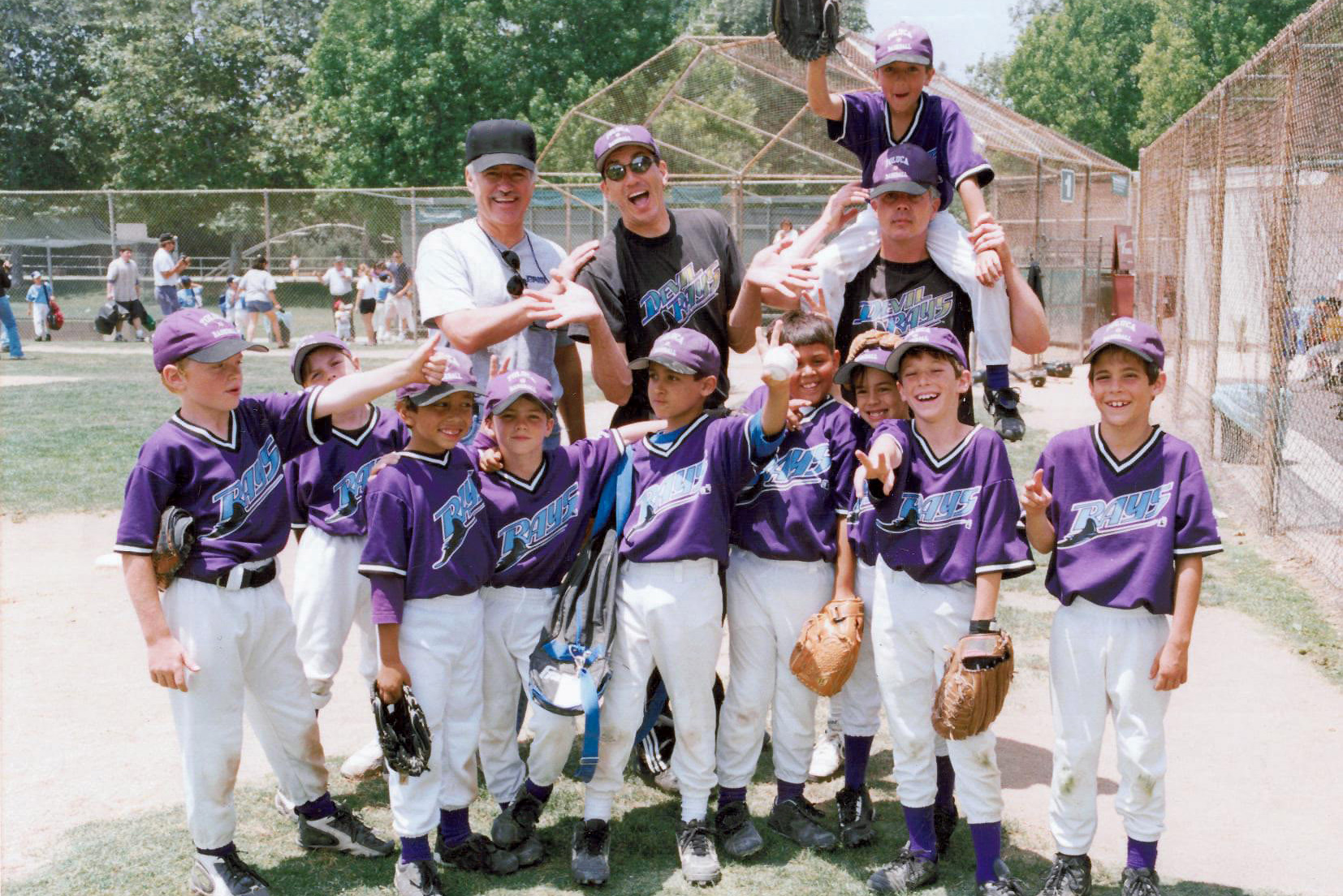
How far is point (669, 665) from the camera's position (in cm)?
356

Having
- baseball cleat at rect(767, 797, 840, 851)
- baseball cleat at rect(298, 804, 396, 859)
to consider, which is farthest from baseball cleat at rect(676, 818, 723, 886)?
baseball cleat at rect(298, 804, 396, 859)

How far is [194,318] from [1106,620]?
274cm

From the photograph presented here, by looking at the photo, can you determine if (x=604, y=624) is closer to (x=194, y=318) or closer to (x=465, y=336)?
(x=465, y=336)

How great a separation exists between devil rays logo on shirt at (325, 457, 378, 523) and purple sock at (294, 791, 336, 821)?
951 mm

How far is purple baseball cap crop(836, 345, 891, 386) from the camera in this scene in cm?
360

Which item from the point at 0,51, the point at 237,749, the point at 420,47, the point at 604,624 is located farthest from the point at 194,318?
the point at 0,51

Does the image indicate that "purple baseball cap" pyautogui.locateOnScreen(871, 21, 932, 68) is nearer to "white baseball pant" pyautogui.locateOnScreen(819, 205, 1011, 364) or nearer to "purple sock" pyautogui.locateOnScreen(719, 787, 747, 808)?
"white baseball pant" pyautogui.locateOnScreen(819, 205, 1011, 364)

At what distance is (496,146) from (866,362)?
1.44 m

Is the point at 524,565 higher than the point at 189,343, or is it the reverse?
the point at 189,343

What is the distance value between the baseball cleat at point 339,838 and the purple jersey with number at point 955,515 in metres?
1.83

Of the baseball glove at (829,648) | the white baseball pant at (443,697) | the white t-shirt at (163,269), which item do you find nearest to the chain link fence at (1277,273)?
the baseball glove at (829,648)

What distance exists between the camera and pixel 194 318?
3.36 meters

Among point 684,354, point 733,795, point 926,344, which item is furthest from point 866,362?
point 733,795

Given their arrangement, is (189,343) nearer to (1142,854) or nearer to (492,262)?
(492,262)
